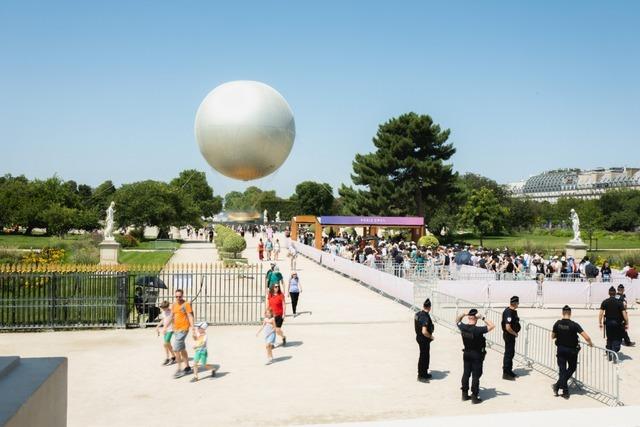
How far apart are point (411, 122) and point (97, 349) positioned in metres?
55.4

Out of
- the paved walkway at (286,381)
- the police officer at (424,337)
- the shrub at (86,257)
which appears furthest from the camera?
the shrub at (86,257)

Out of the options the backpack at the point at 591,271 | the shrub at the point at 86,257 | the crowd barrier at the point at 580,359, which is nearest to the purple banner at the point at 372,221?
the shrub at the point at 86,257

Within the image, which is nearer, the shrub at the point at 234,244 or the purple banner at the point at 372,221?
the shrub at the point at 234,244

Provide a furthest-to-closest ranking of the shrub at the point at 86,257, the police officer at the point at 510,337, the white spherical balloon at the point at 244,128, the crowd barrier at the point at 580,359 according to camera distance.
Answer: the white spherical balloon at the point at 244,128, the shrub at the point at 86,257, the police officer at the point at 510,337, the crowd barrier at the point at 580,359

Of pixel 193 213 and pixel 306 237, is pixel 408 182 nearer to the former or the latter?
pixel 306 237

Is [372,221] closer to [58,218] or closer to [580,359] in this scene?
[58,218]

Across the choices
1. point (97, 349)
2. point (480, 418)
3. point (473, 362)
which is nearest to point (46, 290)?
point (97, 349)

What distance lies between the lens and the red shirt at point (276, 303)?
44.8 ft

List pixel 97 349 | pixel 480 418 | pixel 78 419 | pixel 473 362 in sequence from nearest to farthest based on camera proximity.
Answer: pixel 480 418 < pixel 78 419 < pixel 473 362 < pixel 97 349

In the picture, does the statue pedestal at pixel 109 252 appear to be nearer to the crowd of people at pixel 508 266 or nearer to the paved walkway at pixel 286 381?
the crowd of people at pixel 508 266

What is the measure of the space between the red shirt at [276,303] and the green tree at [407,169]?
52478mm

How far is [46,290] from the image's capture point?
53.4 feet

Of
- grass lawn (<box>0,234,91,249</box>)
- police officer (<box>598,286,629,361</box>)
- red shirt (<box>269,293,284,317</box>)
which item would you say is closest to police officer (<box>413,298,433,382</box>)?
red shirt (<box>269,293,284,317</box>)

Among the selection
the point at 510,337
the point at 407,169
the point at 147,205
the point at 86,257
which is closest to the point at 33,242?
the point at 147,205
